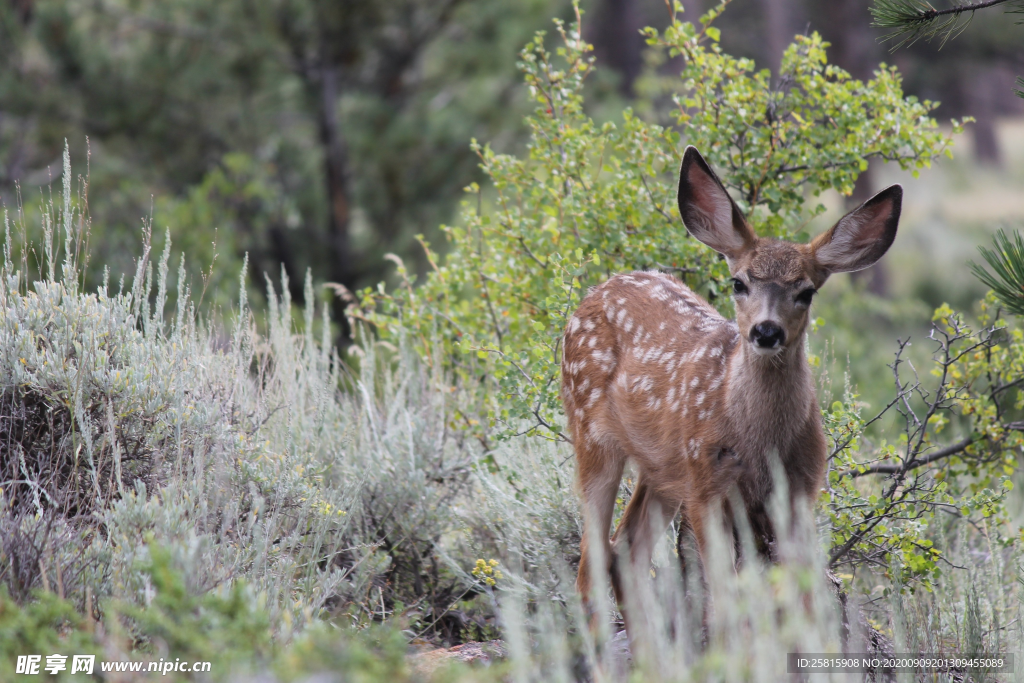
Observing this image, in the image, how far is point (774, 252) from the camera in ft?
13.7

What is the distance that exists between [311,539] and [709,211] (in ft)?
8.03

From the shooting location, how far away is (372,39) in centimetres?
1284

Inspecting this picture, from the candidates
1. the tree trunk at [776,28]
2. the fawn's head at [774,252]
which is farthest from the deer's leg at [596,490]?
the tree trunk at [776,28]

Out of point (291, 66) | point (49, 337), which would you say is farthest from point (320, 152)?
point (49, 337)

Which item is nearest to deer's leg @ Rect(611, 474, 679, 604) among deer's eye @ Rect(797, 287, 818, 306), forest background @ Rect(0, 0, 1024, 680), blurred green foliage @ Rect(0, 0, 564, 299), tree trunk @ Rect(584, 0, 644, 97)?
forest background @ Rect(0, 0, 1024, 680)

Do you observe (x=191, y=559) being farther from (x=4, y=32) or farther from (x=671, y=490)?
(x=4, y=32)

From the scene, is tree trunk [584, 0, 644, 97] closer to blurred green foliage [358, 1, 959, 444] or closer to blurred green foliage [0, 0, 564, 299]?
blurred green foliage [0, 0, 564, 299]

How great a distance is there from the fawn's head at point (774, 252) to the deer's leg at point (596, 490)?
40.5 inches

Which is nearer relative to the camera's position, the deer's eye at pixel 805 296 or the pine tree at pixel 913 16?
the deer's eye at pixel 805 296

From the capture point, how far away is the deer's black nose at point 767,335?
387 cm

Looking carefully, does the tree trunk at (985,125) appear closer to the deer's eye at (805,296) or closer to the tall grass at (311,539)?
the tall grass at (311,539)

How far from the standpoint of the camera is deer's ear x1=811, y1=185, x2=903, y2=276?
4.22 metres

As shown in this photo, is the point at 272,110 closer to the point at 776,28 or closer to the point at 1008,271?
the point at 776,28

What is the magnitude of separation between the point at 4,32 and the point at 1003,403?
11.2 m
